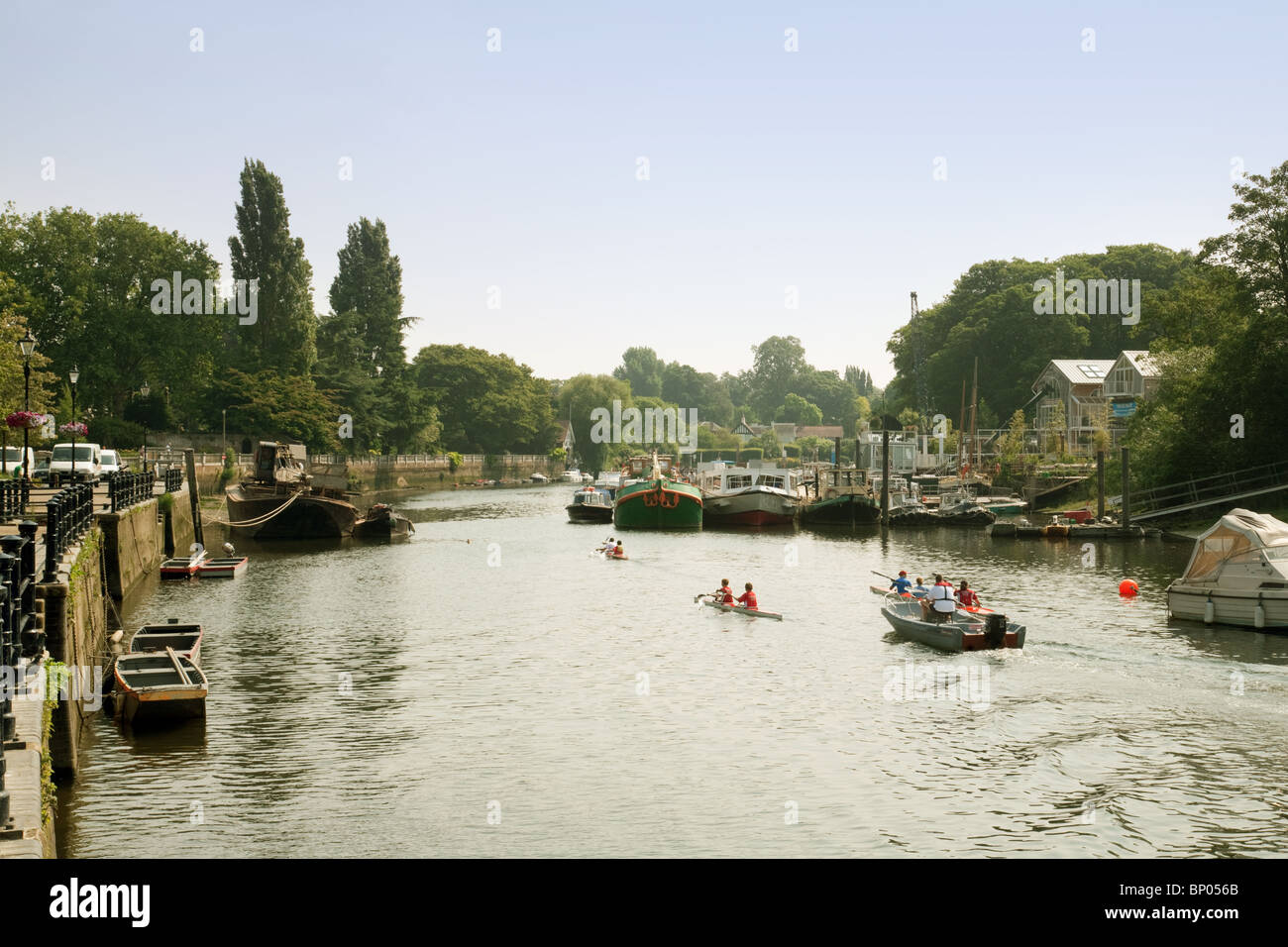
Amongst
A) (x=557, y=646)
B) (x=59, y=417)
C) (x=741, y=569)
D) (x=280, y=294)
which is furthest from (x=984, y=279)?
(x=557, y=646)

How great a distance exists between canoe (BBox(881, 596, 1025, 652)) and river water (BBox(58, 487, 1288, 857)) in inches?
15.1

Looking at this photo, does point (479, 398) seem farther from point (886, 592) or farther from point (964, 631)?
point (964, 631)

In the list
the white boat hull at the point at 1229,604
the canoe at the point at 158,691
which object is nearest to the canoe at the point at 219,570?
the canoe at the point at 158,691

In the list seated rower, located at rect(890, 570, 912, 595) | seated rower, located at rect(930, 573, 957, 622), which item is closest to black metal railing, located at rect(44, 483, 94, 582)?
seated rower, located at rect(930, 573, 957, 622)

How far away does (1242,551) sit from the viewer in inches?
1133

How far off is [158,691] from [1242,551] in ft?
88.9

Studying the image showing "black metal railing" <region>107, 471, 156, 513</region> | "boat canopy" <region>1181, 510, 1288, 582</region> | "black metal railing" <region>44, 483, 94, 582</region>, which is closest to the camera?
"black metal railing" <region>44, 483, 94, 582</region>

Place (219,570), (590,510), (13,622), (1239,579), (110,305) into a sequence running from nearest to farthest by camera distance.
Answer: (13,622), (1239,579), (219,570), (590,510), (110,305)

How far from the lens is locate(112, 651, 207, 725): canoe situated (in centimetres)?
1812

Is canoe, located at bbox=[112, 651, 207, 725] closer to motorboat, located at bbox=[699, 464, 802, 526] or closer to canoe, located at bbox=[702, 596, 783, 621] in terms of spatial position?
canoe, located at bbox=[702, 596, 783, 621]

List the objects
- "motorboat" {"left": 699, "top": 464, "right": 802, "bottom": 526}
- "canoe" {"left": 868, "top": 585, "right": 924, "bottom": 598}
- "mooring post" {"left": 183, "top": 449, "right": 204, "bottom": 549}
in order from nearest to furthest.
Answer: "canoe" {"left": 868, "top": 585, "right": 924, "bottom": 598} < "mooring post" {"left": 183, "top": 449, "right": 204, "bottom": 549} < "motorboat" {"left": 699, "top": 464, "right": 802, "bottom": 526}

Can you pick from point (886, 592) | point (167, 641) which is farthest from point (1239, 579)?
point (167, 641)
